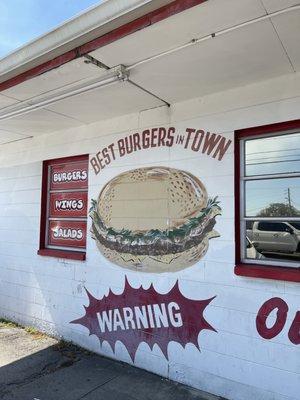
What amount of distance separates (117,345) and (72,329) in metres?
0.90

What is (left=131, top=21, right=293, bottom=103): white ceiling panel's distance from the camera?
10.2 ft

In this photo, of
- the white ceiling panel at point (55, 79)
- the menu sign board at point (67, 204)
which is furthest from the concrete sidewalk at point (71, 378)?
the white ceiling panel at point (55, 79)

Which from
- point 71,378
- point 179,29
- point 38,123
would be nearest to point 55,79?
point 179,29

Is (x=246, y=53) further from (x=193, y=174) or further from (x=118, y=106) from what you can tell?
(x=118, y=106)

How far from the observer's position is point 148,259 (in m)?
4.76

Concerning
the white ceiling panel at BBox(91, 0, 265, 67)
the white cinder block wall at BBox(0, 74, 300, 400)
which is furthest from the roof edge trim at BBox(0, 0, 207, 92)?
the white cinder block wall at BBox(0, 74, 300, 400)

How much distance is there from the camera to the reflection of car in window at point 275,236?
382 cm

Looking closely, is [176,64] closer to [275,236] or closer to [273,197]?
[273,197]

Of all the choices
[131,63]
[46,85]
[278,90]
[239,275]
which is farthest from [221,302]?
[46,85]

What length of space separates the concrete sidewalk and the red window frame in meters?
1.42

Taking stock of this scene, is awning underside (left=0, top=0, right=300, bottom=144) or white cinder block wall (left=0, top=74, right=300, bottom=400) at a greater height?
awning underside (left=0, top=0, right=300, bottom=144)

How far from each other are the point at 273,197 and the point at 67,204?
10.9ft

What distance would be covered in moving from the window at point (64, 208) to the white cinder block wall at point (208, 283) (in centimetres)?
17

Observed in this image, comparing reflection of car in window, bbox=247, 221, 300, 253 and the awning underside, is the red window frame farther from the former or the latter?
the awning underside
